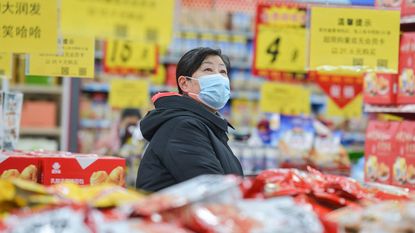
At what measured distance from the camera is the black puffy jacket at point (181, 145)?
3281mm

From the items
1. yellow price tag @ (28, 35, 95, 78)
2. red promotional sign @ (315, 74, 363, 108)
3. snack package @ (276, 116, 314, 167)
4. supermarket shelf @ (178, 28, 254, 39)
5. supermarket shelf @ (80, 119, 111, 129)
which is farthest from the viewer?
supermarket shelf @ (178, 28, 254, 39)

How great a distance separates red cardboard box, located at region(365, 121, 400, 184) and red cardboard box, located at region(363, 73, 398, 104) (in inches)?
5.7

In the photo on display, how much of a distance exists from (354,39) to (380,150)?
1.28 metres

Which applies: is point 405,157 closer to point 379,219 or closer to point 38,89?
point 379,219

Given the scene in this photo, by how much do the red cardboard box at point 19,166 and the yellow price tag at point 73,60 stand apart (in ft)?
1.81

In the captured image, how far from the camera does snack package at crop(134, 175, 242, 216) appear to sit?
5.36 ft

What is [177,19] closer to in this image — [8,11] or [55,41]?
[55,41]

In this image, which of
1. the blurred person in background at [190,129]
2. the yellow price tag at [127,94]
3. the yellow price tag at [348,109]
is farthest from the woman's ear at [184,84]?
the yellow price tag at [127,94]

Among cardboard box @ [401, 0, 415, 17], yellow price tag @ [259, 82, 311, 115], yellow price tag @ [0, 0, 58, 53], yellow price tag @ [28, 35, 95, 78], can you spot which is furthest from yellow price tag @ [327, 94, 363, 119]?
yellow price tag @ [0, 0, 58, 53]

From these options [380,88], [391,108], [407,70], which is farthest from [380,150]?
[407,70]

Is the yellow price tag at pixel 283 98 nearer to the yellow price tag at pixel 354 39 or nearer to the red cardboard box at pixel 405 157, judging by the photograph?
the red cardboard box at pixel 405 157

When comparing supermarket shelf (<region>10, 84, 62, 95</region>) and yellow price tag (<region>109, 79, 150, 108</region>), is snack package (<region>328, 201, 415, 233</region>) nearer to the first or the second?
yellow price tag (<region>109, 79, 150, 108</region>)

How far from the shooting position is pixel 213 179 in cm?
185

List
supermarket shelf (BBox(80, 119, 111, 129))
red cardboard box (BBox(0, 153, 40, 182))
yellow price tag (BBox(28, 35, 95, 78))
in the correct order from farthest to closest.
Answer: supermarket shelf (BBox(80, 119, 111, 129)) → yellow price tag (BBox(28, 35, 95, 78)) → red cardboard box (BBox(0, 153, 40, 182))
